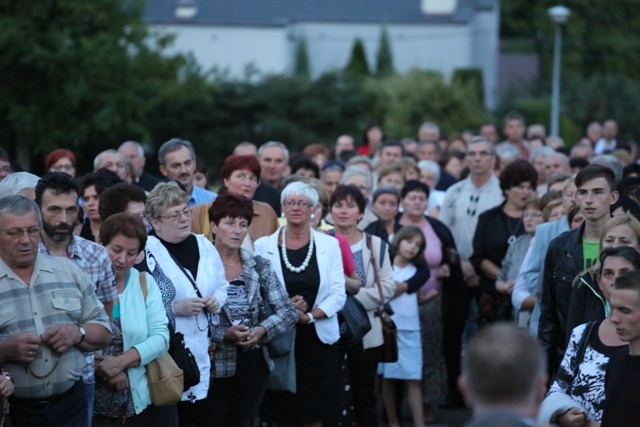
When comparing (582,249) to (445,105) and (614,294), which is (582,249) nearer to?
(614,294)

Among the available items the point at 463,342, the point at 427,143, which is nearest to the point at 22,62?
the point at 427,143

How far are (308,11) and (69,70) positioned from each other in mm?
27231

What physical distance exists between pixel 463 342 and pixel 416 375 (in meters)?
1.48

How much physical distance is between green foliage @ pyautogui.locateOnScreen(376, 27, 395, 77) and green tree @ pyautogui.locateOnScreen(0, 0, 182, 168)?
61.2ft

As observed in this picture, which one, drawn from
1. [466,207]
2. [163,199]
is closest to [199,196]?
[163,199]

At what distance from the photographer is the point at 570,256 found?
794 centimetres

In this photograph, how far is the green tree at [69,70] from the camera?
35844mm

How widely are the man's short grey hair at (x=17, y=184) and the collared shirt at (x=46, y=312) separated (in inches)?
47.7

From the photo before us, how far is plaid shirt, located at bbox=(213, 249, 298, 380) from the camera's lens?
808 centimetres

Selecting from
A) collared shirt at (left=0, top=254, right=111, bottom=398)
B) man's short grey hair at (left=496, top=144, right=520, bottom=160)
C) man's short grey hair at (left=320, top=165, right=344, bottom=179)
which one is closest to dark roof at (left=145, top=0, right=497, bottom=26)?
man's short grey hair at (left=496, top=144, right=520, bottom=160)

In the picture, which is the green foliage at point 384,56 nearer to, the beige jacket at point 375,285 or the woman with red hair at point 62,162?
the woman with red hair at point 62,162

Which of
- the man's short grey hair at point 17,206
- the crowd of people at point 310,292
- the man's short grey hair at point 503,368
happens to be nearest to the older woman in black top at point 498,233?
the crowd of people at point 310,292

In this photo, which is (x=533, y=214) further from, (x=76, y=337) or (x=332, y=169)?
(x=76, y=337)

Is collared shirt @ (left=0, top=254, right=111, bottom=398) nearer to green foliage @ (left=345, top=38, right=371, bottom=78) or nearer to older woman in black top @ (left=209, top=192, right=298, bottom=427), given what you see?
older woman in black top @ (left=209, top=192, right=298, bottom=427)
